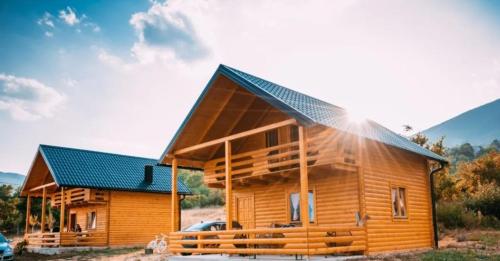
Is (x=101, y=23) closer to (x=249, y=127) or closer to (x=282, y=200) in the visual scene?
(x=249, y=127)

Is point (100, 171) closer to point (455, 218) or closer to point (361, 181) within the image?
point (361, 181)

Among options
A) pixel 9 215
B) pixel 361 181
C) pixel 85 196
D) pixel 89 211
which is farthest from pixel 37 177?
pixel 361 181

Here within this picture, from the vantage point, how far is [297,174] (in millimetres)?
16984

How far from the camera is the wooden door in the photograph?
19.8 meters

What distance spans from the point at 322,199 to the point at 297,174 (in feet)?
4.42

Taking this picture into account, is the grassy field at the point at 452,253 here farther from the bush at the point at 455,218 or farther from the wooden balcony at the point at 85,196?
the wooden balcony at the point at 85,196

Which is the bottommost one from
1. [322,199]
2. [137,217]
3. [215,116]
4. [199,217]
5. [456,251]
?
[456,251]

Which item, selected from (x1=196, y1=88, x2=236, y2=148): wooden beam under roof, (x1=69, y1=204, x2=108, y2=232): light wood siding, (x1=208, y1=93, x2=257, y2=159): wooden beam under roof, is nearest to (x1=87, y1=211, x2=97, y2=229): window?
(x1=69, y1=204, x2=108, y2=232): light wood siding

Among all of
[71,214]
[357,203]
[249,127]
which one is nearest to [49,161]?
[71,214]

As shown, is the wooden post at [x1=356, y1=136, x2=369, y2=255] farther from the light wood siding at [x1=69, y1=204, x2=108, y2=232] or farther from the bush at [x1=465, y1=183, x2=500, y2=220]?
the light wood siding at [x1=69, y1=204, x2=108, y2=232]

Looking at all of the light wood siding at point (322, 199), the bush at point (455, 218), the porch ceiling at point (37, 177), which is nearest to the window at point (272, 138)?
the light wood siding at point (322, 199)

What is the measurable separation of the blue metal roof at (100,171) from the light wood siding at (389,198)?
15.9 m

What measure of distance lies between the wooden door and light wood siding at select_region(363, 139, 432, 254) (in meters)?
5.60

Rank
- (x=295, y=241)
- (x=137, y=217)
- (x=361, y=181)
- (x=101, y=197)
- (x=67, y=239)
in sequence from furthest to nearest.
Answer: (x=137, y=217) → (x=101, y=197) → (x=67, y=239) → (x=361, y=181) → (x=295, y=241)
